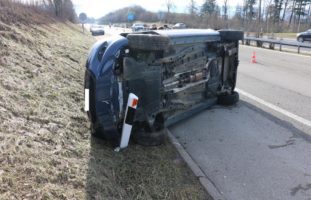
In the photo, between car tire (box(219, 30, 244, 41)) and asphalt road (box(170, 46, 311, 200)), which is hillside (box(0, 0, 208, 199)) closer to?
asphalt road (box(170, 46, 311, 200))

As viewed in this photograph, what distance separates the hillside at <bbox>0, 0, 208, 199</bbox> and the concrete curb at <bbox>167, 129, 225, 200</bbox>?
0.10 metres

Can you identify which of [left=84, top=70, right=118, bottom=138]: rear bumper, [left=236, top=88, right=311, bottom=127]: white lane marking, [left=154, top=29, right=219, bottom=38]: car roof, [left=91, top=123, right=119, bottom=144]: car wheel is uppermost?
[left=154, top=29, right=219, bottom=38]: car roof

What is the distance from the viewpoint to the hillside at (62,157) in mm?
2945

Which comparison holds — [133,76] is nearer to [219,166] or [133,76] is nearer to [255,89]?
[219,166]

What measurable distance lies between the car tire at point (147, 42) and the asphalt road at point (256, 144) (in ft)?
5.60

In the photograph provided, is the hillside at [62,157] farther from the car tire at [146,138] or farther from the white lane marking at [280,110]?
the white lane marking at [280,110]

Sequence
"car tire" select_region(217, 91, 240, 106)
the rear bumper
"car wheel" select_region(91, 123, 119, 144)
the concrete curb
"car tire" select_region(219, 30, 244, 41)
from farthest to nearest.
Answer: "car tire" select_region(217, 91, 240, 106) < "car tire" select_region(219, 30, 244, 41) < "car wheel" select_region(91, 123, 119, 144) < the rear bumper < the concrete curb

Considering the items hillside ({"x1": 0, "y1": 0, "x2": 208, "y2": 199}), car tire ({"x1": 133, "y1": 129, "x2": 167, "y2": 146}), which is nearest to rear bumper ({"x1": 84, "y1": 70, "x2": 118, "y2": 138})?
hillside ({"x1": 0, "y1": 0, "x2": 208, "y2": 199})

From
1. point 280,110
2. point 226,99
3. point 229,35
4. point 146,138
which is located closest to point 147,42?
point 146,138

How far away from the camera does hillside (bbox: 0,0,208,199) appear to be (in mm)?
2945

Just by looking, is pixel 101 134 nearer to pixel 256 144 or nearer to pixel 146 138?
pixel 146 138

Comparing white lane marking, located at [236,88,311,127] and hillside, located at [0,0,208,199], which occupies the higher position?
hillside, located at [0,0,208,199]

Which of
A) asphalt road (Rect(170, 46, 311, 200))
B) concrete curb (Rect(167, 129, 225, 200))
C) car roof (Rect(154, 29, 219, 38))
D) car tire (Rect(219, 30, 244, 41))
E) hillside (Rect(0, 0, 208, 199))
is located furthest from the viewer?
car tire (Rect(219, 30, 244, 41))

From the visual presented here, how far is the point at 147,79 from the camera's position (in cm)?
454
